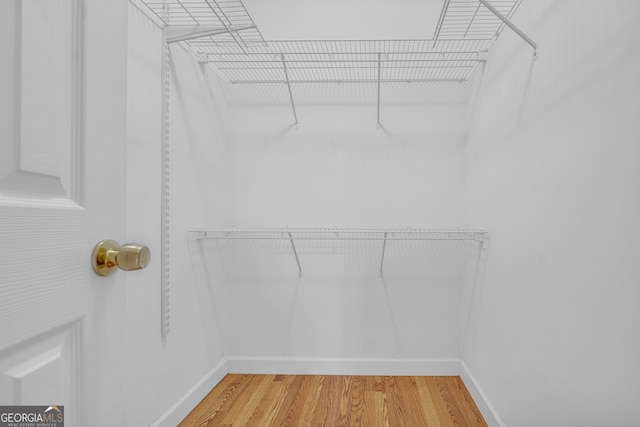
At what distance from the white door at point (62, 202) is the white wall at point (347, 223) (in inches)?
62.9

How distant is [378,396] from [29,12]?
6.46 feet

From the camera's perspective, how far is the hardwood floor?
1.64 meters

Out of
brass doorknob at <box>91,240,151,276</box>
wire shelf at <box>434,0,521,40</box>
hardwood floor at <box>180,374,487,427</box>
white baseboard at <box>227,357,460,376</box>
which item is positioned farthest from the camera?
white baseboard at <box>227,357,460,376</box>

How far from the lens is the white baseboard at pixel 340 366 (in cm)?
212

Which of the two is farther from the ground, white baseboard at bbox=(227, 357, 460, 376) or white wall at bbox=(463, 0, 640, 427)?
white wall at bbox=(463, 0, 640, 427)

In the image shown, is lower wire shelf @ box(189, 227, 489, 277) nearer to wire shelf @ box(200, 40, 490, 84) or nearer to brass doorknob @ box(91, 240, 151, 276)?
wire shelf @ box(200, 40, 490, 84)

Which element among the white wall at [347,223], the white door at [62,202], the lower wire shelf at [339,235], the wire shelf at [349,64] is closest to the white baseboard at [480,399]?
the white wall at [347,223]

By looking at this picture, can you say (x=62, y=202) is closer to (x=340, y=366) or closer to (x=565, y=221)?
(x=565, y=221)

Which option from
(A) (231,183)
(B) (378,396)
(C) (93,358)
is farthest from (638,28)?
(A) (231,183)

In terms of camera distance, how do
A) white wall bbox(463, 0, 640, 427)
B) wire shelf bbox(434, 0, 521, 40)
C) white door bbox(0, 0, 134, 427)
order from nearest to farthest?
white door bbox(0, 0, 134, 427)
white wall bbox(463, 0, 640, 427)
wire shelf bbox(434, 0, 521, 40)

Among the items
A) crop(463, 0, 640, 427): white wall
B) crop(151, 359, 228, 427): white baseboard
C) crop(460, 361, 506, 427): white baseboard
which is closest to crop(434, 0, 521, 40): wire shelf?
crop(463, 0, 640, 427): white wall

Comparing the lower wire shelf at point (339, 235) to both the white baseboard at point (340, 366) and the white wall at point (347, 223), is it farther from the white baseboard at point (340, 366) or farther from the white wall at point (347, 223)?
the white baseboard at point (340, 366)

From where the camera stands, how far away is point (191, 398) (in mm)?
1722

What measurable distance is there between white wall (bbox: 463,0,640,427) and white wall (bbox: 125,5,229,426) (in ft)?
4.65
